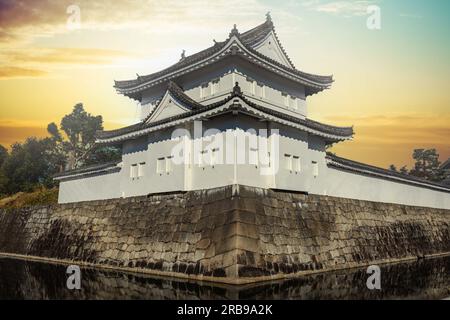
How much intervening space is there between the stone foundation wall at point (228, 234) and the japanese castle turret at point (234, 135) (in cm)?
114

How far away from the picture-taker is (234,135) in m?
12.9

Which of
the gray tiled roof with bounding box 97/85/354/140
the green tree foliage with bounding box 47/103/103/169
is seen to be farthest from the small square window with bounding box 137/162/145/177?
the green tree foliage with bounding box 47/103/103/169

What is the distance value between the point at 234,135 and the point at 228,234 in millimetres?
3932

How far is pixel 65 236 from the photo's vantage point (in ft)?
53.3

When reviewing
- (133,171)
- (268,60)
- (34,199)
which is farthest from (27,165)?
(268,60)

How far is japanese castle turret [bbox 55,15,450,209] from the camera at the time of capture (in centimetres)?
1315

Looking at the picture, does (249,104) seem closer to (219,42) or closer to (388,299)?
(219,42)

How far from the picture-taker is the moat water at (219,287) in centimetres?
867

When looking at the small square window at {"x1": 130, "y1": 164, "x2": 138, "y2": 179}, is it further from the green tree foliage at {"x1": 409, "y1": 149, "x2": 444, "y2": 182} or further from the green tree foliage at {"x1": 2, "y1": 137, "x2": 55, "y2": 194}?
the green tree foliage at {"x1": 409, "y1": 149, "x2": 444, "y2": 182}

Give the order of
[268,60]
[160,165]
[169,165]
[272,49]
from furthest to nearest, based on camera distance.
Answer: [272,49]
[268,60]
[160,165]
[169,165]

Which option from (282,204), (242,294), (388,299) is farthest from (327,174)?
(242,294)

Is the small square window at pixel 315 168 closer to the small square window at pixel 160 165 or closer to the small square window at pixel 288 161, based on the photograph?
the small square window at pixel 288 161

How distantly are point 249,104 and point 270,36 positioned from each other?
7.73 m

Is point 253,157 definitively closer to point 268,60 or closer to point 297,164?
point 297,164
